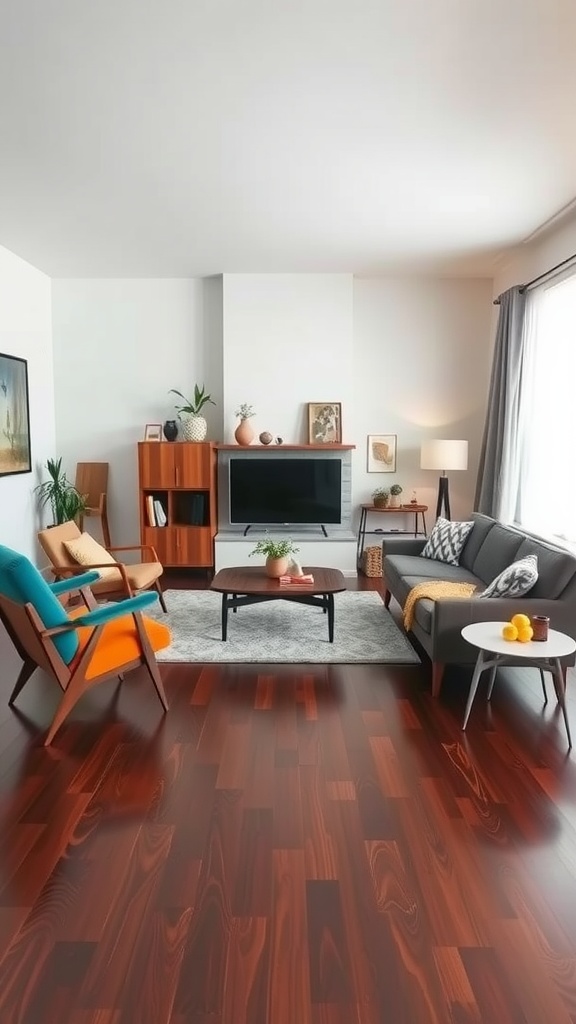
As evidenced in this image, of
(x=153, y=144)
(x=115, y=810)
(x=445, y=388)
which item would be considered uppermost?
(x=153, y=144)

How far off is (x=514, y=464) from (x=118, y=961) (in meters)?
4.78

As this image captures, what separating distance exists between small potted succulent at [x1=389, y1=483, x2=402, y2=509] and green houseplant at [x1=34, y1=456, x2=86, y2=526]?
10.2 ft

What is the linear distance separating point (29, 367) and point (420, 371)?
3876 millimetres

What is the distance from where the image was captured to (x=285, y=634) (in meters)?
4.34

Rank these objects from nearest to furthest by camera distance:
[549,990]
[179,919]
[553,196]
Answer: [549,990], [179,919], [553,196]

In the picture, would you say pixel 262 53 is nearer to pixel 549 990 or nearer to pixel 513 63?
pixel 513 63

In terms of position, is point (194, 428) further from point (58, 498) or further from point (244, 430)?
point (58, 498)

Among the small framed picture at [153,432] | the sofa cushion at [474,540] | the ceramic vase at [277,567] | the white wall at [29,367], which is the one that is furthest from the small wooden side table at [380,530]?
the white wall at [29,367]

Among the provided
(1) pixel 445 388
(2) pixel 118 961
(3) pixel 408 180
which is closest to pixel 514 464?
(1) pixel 445 388

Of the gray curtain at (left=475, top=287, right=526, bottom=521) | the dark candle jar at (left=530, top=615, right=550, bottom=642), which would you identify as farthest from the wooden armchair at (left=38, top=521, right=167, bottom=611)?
the gray curtain at (left=475, top=287, right=526, bottom=521)

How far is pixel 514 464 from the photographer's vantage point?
5453 mm

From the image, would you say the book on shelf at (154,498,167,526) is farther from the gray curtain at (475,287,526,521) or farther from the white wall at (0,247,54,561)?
the gray curtain at (475,287,526,521)

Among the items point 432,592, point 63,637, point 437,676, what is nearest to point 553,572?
point 432,592

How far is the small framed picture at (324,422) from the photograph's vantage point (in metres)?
6.34
